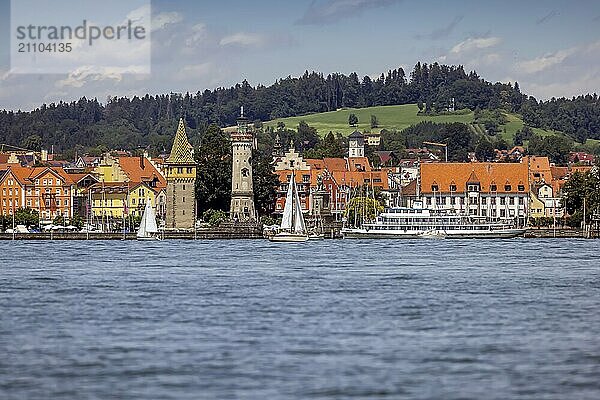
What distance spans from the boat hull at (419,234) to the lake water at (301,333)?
50834 millimetres

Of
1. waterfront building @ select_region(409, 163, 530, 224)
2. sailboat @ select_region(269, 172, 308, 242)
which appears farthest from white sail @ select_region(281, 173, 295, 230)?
waterfront building @ select_region(409, 163, 530, 224)

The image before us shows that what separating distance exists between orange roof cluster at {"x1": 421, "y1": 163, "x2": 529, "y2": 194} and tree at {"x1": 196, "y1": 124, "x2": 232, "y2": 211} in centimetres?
2282

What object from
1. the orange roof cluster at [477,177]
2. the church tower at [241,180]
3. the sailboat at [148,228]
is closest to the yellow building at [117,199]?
the church tower at [241,180]

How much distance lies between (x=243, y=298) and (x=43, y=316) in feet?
26.5

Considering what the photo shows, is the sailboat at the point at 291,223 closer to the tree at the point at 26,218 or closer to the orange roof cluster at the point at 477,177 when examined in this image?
the tree at the point at 26,218

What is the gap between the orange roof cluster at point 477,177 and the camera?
13725cm

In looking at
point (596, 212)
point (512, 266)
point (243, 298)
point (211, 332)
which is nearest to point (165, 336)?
point (211, 332)

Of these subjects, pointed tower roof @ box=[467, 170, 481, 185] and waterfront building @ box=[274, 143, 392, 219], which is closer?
waterfront building @ box=[274, 143, 392, 219]

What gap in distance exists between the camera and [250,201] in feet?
396

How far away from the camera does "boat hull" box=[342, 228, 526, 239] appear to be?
112 metres

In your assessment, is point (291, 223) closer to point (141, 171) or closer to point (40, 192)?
point (141, 171)

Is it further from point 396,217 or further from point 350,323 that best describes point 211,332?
point 396,217

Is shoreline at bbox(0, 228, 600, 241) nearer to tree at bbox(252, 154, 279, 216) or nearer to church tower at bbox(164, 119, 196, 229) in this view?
church tower at bbox(164, 119, 196, 229)

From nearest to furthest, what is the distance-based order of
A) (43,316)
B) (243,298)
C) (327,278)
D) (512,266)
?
1. (43,316)
2. (243,298)
3. (327,278)
4. (512,266)
